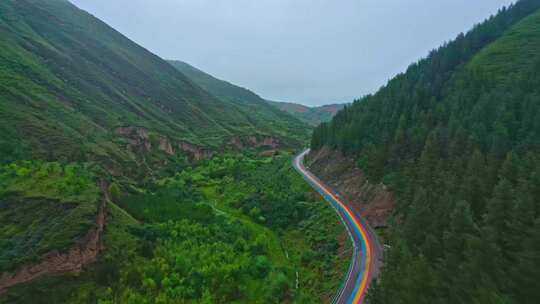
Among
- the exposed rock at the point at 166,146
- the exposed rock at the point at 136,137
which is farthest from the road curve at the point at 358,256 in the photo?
the exposed rock at the point at 166,146

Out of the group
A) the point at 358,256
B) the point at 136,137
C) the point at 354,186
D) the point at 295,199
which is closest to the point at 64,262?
the point at 358,256

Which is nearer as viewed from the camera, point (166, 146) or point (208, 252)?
point (208, 252)

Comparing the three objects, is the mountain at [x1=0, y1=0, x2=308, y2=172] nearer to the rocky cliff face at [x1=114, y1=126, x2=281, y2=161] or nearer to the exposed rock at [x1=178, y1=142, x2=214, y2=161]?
the rocky cliff face at [x1=114, y1=126, x2=281, y2=161]

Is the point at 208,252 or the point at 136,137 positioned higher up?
the point at 136,137

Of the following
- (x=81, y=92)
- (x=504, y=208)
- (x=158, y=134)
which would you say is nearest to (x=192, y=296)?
(x=504, y=208)

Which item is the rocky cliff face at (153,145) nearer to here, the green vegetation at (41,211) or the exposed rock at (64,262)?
the green vegetation at (41,211)

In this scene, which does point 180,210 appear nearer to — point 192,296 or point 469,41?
point 192,296

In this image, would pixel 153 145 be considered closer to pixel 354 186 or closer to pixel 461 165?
pixel 354 186
